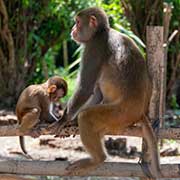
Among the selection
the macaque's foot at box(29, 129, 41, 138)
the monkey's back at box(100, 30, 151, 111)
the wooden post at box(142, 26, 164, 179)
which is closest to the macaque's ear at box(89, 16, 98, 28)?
the monkey's back at box(100, 30, 151, 111)

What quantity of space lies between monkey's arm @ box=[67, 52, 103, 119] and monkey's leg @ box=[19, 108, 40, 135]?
1.63 feet

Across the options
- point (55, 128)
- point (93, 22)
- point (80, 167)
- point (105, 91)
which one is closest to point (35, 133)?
point (55, 128)

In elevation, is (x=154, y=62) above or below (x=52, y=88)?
above

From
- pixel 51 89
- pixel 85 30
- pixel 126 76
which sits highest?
pixel 85 30

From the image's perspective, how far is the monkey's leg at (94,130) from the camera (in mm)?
5801

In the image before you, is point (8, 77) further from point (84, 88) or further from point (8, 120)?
point (84, 88)

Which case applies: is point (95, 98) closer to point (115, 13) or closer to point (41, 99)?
point (41, 99)

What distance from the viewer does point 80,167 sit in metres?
5.92

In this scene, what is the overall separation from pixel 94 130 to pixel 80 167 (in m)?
0.40

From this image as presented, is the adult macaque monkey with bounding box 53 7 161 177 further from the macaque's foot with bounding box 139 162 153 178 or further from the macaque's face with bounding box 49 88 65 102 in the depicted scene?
the macaque's face with bounding box 49 88 65 102

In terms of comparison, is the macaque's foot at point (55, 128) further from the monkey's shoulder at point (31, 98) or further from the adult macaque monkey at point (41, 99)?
the monkey's shoulder at point (31, 98)

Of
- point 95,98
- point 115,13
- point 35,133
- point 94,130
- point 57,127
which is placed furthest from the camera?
point 115,13

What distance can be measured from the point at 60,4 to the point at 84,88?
7.27m

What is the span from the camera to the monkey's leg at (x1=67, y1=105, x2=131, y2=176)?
580 cm
